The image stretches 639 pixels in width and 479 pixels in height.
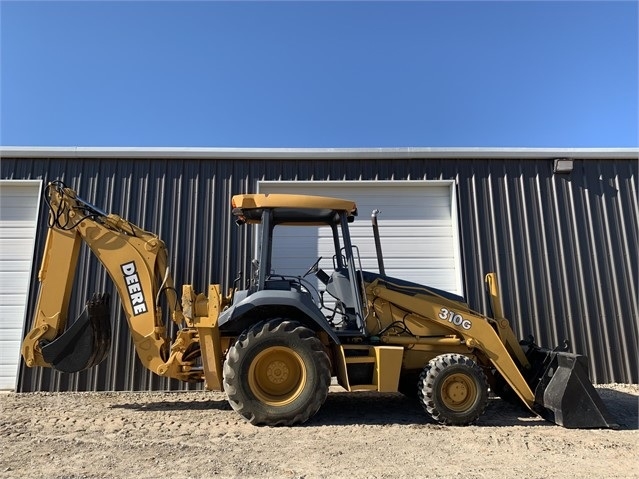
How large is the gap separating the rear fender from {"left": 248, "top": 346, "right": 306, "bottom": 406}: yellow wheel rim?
0.48m

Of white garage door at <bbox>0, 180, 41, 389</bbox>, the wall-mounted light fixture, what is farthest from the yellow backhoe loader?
the wall-mounted light fixture

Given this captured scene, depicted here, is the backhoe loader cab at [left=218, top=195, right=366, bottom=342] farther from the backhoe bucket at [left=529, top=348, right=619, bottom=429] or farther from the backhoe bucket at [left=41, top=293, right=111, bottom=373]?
the backhoe bucket at [left=529, top=348, right=619, bottom=429]

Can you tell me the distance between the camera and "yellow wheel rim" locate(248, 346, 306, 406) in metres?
5.19

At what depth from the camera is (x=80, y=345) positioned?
571 cm

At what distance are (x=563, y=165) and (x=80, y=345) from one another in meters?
8.80

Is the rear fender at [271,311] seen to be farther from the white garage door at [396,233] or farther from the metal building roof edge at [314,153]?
the metal building roof edge at [314,153]

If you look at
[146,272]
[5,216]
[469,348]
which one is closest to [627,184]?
[469,348]

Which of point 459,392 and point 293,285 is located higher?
Answer: point 293,285

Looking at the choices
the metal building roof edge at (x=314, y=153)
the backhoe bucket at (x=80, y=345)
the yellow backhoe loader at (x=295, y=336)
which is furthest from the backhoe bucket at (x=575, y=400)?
the backhoe bucket at (x=80, y=345)

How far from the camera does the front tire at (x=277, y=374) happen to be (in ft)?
16.7

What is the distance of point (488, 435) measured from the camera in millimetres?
4898

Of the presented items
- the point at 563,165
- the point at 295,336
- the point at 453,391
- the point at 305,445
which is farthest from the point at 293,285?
the point at 563,165

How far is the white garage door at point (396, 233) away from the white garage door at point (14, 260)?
4.46 m

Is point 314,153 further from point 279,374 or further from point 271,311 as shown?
point 279,374
